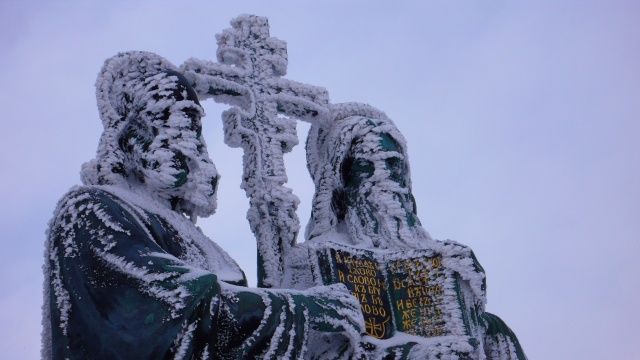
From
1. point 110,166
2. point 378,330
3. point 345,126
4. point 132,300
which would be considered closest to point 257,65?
point 345,126

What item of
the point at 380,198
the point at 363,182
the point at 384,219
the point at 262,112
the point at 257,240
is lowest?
the point at 257,240

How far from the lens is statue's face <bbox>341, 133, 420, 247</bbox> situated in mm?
5418

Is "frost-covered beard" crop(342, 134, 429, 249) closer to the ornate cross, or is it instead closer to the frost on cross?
the frost on cross

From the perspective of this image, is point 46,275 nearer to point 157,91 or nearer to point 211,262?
point 211,262

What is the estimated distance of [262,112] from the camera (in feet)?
18.6

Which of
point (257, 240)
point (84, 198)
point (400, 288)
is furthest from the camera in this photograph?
point (257, 240)

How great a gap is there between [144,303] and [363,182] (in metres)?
1.99

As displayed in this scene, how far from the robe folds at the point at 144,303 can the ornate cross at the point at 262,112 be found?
841 mm

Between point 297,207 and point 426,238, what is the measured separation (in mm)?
753

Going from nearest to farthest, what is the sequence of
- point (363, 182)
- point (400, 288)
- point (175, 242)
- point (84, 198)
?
point (84, 198) → point (175, 242) → point (400, 288) → point (363, 182)

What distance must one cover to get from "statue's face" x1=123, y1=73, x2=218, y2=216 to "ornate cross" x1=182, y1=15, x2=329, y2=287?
0.49m

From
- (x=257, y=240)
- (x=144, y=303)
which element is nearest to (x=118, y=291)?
(x=144, y=303)

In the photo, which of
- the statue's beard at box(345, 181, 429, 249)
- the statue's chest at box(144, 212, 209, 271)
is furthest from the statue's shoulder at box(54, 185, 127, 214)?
the statue's beard at box(345, 181, 429, 249)

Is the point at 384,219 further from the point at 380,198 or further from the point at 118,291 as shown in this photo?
the point at 118,291
